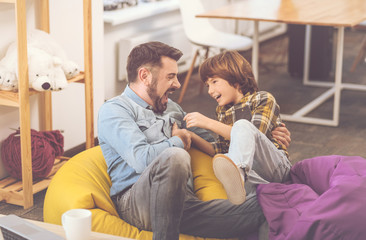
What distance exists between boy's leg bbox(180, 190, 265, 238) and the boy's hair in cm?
61

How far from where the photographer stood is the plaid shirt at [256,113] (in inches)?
102

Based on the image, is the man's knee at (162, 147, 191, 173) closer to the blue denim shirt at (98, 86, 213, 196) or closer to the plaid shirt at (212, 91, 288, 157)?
the blue denim shirt at (98, 86, 213, 196)

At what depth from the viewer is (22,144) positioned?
2930 millimetres

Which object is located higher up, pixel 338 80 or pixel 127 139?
pixel 127 139

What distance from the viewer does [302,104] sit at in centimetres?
500

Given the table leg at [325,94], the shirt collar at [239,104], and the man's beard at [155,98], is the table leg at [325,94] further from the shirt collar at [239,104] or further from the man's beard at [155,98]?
the man's beard at [155,98]

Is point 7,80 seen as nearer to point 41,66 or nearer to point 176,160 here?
point 41,66

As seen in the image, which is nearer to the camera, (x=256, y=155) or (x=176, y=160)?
(x=176, y=160)

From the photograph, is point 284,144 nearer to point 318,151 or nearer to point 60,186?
point 60,186

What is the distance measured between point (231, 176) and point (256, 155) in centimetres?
25

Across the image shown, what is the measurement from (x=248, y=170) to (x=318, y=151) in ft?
5.93

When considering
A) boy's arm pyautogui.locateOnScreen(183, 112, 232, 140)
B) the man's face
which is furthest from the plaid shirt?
the man's face

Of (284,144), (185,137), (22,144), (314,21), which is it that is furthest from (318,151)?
(22,144)

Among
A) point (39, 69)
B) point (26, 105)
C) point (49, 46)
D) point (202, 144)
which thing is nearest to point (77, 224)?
point (202, 144)
